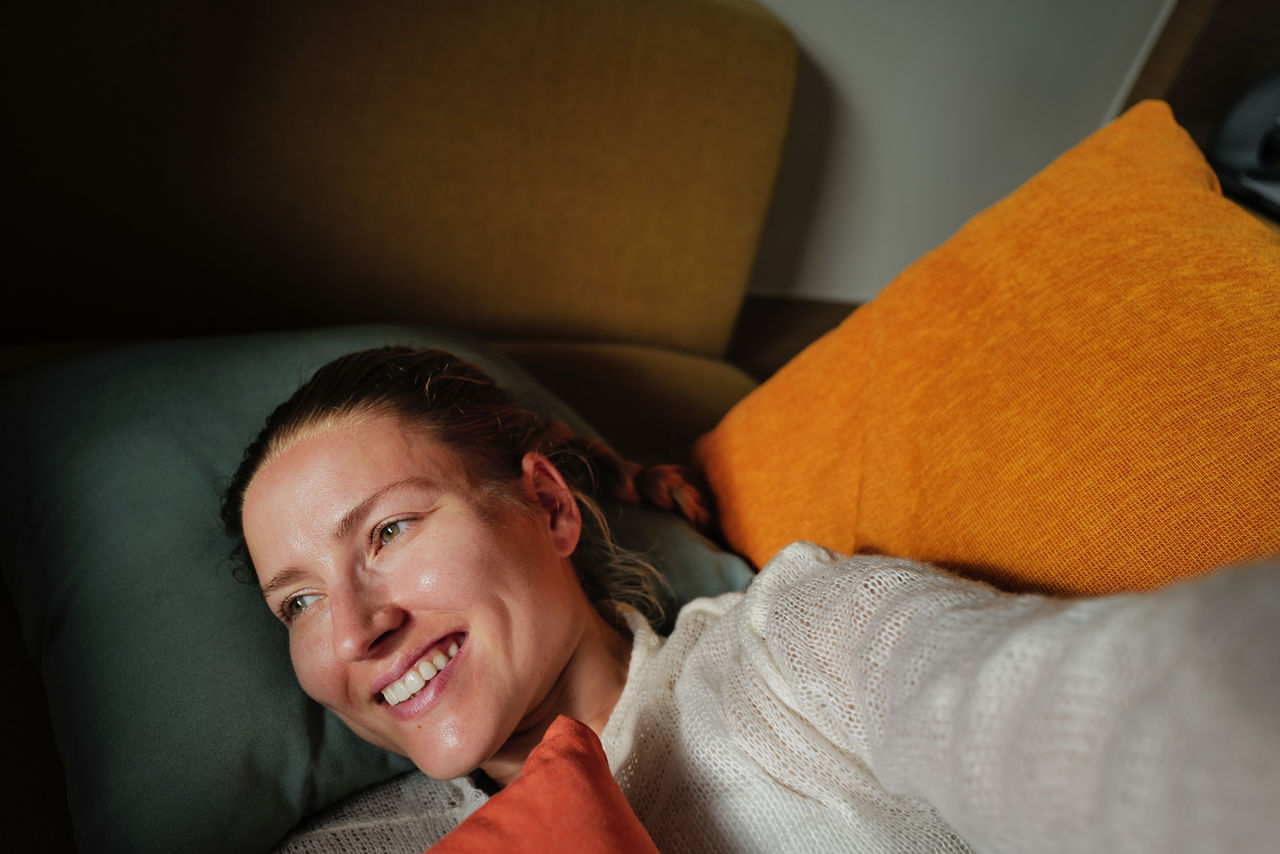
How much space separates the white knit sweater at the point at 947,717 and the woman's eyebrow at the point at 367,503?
29cm

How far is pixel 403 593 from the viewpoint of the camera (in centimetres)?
69

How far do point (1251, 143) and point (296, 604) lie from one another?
156 cm

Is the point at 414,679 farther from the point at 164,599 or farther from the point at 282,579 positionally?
the point at 164,599

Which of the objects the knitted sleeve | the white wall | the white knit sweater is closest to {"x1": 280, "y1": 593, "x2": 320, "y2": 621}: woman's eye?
the white knit sweater

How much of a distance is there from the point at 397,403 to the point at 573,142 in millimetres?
686

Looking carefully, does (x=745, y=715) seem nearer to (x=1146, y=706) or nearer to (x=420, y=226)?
(x=1146, y=706)

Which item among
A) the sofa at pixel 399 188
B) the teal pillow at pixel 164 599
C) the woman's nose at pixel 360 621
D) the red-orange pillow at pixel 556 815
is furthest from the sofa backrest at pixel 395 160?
the red-orange pillow at pixel 556 815

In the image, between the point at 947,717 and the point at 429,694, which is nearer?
the point at 947,717

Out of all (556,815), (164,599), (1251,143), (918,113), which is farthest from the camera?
(918,113)

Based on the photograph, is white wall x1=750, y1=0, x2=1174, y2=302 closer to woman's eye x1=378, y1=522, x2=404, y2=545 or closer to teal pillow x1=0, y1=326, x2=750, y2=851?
teal pillow x1=0, y1=326, x2=750, y2=851

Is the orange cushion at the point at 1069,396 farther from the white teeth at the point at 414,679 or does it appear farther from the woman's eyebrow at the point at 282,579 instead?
the woman's eyebrow at the point at 282,579

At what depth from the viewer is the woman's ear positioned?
850 mm

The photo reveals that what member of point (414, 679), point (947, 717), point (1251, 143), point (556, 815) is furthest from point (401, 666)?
point (1251, 143)

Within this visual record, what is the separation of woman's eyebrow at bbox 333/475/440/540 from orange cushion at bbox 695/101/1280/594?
437 millimetres
